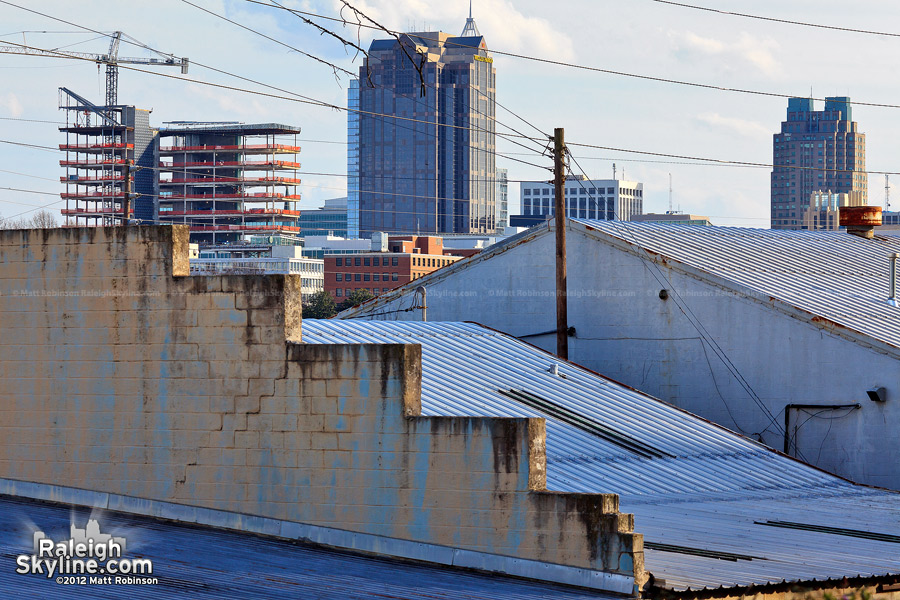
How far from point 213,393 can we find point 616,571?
5.57 metres

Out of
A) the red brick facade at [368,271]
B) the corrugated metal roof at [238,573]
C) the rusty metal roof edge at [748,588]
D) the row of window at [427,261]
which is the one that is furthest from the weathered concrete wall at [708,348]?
the row of window at [427,261]

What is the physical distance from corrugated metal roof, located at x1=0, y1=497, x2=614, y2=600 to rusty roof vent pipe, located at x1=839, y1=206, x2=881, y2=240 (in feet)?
86.8

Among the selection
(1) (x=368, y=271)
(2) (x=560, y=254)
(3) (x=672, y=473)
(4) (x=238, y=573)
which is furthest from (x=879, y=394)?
(1) (x=368, y=271)

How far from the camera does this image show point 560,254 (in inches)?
1124

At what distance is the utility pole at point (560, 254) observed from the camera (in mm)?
28531

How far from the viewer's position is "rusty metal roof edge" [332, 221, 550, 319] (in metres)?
31.4

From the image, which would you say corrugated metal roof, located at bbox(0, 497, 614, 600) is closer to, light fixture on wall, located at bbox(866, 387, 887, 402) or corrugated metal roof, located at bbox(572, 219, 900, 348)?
light fixture on wall, located at bbox(866, 387, 887, 402)

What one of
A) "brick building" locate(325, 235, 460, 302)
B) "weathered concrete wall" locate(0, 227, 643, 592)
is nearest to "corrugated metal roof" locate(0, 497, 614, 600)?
"weathered concrete wall" locate(0, 227, 643, 592)

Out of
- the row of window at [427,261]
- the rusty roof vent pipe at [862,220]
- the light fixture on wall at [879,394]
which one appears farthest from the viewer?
the row of window at [427,261]

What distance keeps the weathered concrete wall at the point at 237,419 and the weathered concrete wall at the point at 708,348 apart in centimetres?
1467

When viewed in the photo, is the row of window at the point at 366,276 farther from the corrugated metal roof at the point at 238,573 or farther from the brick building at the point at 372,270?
the corrugated metal roof at the point at 238,573

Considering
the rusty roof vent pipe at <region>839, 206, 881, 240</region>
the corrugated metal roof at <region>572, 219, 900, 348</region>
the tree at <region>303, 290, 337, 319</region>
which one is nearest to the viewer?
the corrugated metal roof at <region>572, 219, 900, 348</region>

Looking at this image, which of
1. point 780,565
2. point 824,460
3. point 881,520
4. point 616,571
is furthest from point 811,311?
point 616,571

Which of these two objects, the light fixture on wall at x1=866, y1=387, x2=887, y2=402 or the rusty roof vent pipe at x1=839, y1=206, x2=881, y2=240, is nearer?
the light fixture on wall at x1=866, y1=387, x2=887, y2=402
